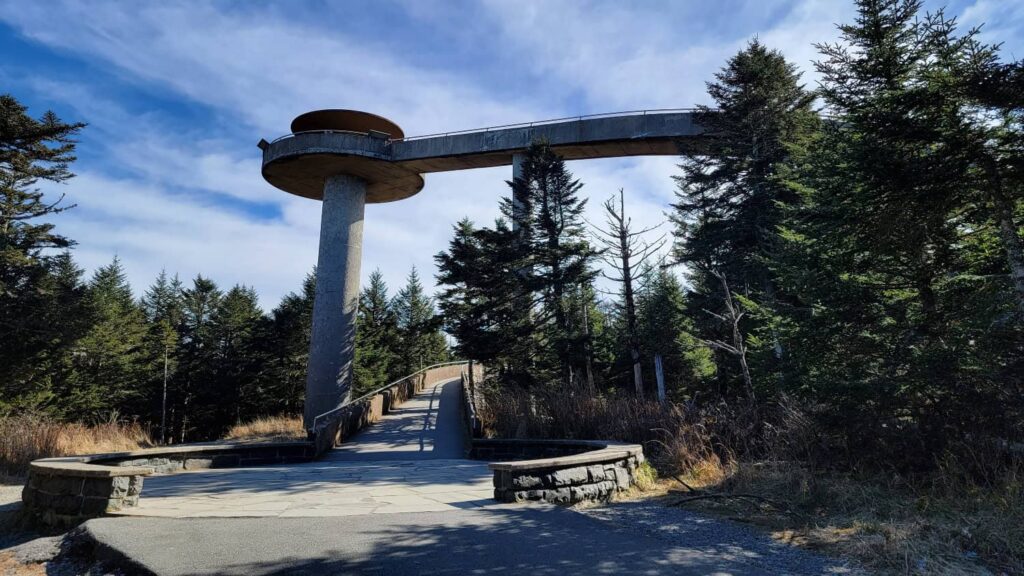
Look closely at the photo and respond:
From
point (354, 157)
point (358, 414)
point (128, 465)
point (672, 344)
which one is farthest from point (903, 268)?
point (354, 157)

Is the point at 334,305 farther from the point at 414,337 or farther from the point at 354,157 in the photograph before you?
the point at 414,337

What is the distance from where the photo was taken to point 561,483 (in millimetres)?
6461

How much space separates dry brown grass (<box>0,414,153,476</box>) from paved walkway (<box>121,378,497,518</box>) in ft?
12.0

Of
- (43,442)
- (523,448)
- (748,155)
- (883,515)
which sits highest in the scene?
(748,155)

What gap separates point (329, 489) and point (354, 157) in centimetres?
1637

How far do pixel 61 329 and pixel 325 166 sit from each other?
10.8 m

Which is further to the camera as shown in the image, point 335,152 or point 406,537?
point 335,152

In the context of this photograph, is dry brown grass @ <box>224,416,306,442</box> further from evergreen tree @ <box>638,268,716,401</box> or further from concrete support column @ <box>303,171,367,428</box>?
evergreen tree @ <box>638,268,716,401</box>

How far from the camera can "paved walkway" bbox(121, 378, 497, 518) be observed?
224 inches

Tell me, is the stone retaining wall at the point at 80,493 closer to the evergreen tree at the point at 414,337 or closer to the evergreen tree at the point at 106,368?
the evergreen tree at the point at 106,368

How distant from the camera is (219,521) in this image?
196 inches

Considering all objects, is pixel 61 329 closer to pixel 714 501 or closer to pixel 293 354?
pixel 293 354

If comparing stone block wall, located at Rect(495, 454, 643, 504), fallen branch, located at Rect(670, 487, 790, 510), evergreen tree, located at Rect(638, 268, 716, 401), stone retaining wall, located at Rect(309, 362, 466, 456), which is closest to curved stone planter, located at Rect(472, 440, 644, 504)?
stone block wall, located at Rect(495, 454, 643, 504)

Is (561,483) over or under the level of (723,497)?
over
